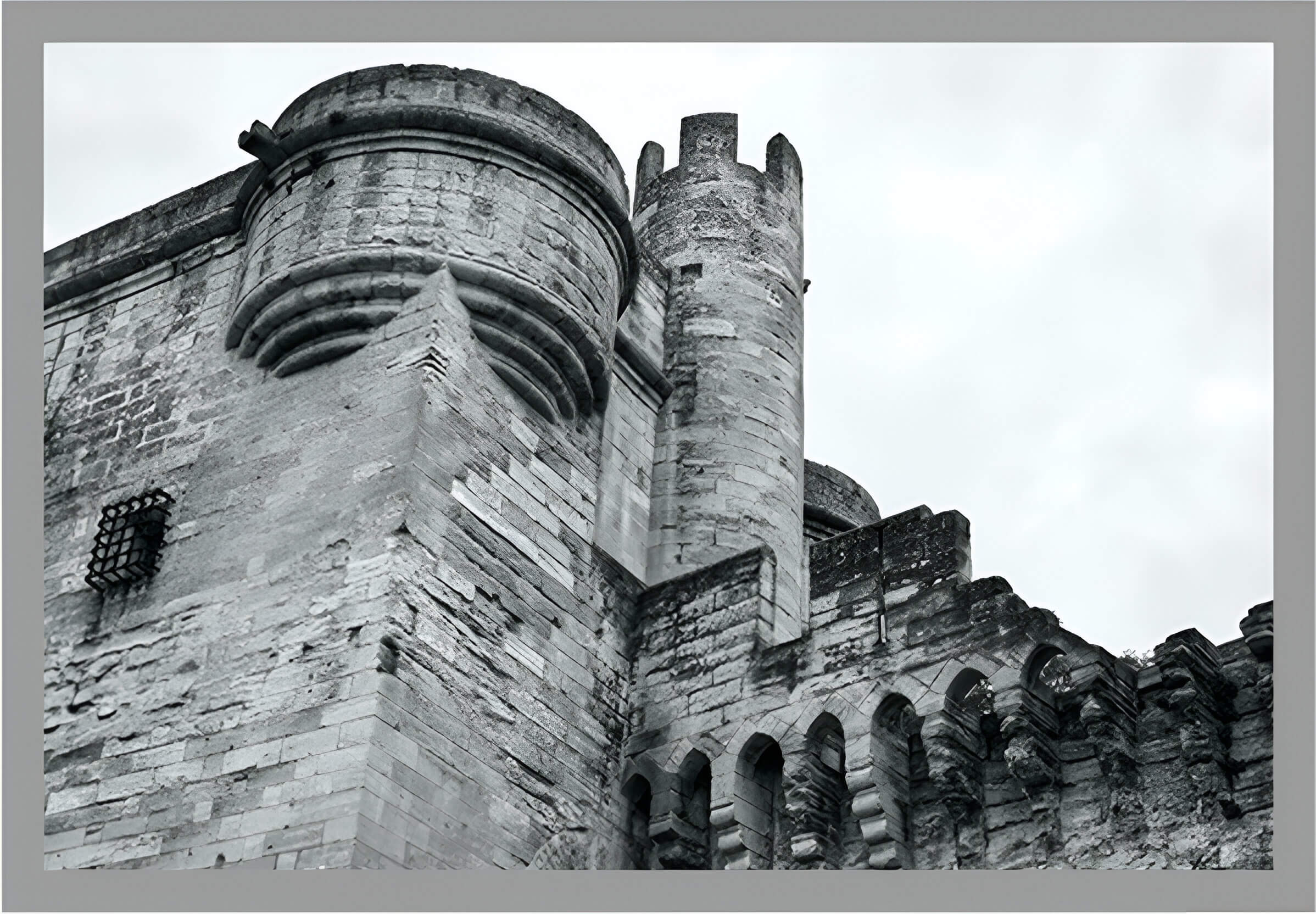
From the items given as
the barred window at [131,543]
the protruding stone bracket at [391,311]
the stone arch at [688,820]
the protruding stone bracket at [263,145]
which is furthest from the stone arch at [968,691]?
the protruding stone bracket at [263,145]

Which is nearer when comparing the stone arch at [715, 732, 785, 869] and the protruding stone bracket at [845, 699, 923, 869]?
the protruding stone bracket at [845, 699, 923, 869]

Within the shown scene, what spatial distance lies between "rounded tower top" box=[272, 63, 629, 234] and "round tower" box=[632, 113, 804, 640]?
169 centimetres

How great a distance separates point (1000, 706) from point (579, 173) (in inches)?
157

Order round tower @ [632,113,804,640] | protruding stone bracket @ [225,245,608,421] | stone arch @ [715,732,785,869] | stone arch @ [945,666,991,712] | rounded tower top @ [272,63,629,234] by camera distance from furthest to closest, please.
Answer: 1. round tower @ [632,113,804,640]
2. rounded tower top @ [272,63,629,234]
3. protruding stone bracket @ [225,245,608,421]
4. stone arch @ [715,732,785,869]
5. stone arch @ [945,666,991,712]

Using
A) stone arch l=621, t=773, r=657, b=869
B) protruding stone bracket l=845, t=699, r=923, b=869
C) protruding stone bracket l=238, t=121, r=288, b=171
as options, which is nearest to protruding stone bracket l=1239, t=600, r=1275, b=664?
protruding stone bracket l=845, t=699, r=923, b=869

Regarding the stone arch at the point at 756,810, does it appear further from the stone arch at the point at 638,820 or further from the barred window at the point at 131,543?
the barred window at the point at 131,543

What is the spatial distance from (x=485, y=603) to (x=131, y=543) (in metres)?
2.07

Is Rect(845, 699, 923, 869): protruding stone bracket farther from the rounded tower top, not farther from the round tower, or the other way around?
the rounded tower top

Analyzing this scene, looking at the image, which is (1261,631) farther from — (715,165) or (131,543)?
(715,165)

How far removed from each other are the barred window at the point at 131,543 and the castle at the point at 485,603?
0.07 ft

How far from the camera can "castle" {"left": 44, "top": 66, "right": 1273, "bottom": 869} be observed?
346 inches

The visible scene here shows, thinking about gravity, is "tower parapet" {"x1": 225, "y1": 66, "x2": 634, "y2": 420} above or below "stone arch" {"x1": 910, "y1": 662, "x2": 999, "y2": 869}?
above

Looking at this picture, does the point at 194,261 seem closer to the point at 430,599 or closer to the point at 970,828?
the point at 430,599

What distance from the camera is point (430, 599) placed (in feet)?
30.2
